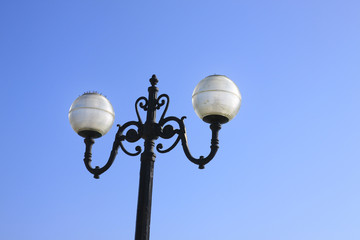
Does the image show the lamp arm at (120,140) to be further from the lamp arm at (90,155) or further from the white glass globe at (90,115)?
the white glass globe at (90,115)

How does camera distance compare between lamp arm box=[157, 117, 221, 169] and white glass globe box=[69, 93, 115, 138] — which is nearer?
lamp arm box=[157, 117, 221, 169]

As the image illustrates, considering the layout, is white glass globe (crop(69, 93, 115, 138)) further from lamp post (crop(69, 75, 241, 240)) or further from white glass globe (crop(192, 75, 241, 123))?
white glass globe (crop(192, 75, 241, 123))

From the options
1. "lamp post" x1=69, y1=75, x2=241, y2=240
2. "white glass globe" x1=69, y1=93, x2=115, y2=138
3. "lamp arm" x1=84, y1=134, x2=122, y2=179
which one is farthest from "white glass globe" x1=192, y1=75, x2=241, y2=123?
"white glass globe" x1=69, y1=93, x2=115, y2=138

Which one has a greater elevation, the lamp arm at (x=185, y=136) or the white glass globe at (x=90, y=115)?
the white glass globe at (x=90, y=115)

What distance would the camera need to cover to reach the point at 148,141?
23.5ft

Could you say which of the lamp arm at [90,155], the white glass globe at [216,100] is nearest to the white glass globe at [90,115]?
the lamp arm at [90,155]

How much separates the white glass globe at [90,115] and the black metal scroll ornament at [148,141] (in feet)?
1.42

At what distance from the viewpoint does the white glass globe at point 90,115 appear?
7.84 metres

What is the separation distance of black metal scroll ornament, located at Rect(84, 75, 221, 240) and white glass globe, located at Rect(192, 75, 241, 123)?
8 cm

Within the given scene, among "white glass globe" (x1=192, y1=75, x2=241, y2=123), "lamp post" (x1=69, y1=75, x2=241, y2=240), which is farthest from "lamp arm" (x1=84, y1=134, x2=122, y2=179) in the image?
"white glass globe" (x1=192, y1=75, x2=241, y2=123)

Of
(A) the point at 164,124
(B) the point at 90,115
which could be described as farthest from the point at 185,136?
(B) the point at 90,115

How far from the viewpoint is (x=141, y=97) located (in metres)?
7.58

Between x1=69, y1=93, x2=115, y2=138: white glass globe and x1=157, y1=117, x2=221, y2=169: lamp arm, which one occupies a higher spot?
x1=69, y1=93, x2=115, y2=138: white glass globe

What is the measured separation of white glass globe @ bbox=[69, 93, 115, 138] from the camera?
7836 millimetres
